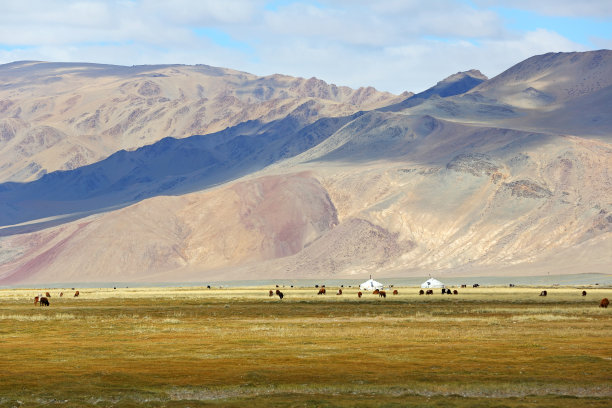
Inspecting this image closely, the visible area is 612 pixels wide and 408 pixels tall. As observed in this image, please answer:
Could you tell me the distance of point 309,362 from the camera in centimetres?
4147

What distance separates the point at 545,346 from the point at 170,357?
18482mm

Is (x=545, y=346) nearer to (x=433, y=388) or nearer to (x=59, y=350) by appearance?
(x=433, y=388)

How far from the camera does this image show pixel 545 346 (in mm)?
47000

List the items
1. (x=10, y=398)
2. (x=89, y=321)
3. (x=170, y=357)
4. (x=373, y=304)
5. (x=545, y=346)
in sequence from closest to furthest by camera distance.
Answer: (x=10, y=398), (x=170, y=357), (x=545, y=346), (x=89, y=321), (x=373, y=304)

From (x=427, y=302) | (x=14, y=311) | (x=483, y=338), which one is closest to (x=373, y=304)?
(x=427, y=302)

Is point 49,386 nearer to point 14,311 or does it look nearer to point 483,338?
point 483,338

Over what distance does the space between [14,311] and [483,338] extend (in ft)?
174

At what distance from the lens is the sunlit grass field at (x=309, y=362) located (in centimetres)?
3250

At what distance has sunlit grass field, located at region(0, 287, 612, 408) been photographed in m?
32.5

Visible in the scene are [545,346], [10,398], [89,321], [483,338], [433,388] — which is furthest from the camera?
[89,321]

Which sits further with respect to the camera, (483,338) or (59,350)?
(483,338)

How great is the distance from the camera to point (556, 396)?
32.1 metres

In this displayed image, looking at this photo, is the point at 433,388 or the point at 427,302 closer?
the point at 433,388

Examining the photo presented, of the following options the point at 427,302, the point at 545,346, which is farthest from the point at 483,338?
the point at 427,302
